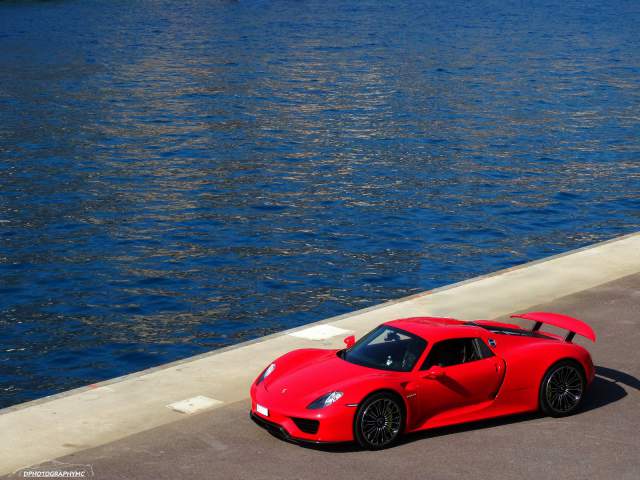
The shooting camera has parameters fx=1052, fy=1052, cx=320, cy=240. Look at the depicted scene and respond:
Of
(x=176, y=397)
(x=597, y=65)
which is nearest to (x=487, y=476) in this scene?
(x=176, y=397)

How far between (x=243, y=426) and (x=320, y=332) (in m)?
4.26

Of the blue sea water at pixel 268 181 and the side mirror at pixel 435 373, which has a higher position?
the side mirror at pixel 435 373

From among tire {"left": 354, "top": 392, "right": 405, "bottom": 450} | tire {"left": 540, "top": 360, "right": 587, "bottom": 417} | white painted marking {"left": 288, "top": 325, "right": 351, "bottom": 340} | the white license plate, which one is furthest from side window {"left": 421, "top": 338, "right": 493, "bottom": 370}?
white painted marking {"left": 288, "top": 325, "right": 351, "bottom": 340}

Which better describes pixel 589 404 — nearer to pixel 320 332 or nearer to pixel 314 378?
pixel 314 378

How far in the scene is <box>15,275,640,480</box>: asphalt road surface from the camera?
1173cm

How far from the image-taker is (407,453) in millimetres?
12273

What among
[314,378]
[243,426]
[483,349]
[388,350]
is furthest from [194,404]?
[483,349]

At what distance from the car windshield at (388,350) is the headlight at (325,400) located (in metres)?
0.80

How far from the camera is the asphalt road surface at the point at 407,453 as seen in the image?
38.5ft

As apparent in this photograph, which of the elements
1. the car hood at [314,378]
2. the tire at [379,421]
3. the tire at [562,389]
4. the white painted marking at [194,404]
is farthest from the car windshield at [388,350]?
the white painted marking at [194,404]

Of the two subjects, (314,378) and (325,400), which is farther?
(314,378)

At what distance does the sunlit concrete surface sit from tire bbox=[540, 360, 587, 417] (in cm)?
17

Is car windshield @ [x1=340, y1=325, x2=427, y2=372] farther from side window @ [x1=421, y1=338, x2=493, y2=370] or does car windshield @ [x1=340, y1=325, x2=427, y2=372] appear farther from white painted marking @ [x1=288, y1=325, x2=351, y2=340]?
white painted marking @ [x1=288, y1=325, x2=351, y2=340]

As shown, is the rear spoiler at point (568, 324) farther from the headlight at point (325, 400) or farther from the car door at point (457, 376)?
the headlight at point (325, 400)
